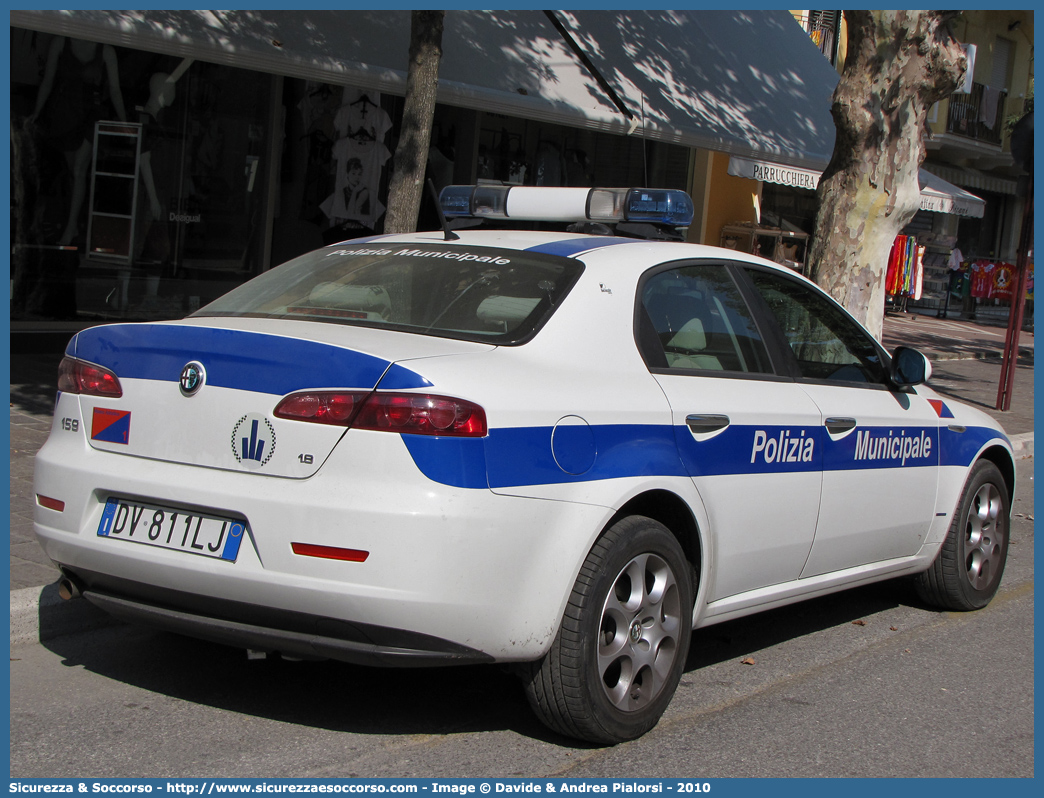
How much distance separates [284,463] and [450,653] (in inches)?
27.9

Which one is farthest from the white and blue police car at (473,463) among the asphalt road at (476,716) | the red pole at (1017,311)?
the red pole at (1017,311)

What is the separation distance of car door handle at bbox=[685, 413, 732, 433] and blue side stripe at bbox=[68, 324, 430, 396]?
42.2 inches

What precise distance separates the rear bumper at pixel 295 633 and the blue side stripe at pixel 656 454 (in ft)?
1.56

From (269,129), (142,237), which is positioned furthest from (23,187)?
(269,129)

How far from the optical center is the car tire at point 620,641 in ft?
11.4

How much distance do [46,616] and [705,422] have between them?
2621 mm

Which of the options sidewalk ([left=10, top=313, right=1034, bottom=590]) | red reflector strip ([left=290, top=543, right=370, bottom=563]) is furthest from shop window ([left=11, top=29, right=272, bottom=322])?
red reflector strip ([left=290, top=543, right=370, bottom=563])

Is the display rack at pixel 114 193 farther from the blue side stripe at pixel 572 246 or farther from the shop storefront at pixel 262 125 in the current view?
the blue side stripe at pixel 572 246

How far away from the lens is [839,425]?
4578 mm

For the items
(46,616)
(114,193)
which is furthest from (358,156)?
(46,616)

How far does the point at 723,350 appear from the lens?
4.33 m

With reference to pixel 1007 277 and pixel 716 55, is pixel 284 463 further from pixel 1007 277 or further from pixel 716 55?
pixel 1007 277

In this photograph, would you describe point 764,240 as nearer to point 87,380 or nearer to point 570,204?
point 570,204

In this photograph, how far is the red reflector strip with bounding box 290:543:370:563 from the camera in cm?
315
